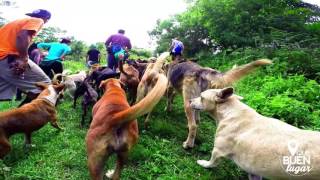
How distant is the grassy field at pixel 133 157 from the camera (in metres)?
6.15

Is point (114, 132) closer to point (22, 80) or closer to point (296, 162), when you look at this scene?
point (296, 162)

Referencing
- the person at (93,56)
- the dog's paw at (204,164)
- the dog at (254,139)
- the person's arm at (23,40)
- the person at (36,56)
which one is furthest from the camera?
the person at (93,56)

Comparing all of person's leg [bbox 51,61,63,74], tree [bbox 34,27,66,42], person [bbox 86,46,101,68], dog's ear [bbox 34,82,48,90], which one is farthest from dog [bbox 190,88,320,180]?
tree [bbox 34,27,66,42]

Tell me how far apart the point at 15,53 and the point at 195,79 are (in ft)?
11.7

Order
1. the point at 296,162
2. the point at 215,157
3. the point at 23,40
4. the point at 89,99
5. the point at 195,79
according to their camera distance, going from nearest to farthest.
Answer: the point at 296,162 < the point at 215,157 < the point at 23,40 < the point at 195,79 < the point at 89,99

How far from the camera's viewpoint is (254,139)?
201 inches

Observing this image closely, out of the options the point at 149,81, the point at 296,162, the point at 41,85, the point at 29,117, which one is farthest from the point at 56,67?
the point at 296,162

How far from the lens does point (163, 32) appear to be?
65.8 ft

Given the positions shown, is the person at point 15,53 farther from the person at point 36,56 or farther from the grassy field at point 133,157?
the person at point 36,56

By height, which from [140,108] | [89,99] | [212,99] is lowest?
[89,99]

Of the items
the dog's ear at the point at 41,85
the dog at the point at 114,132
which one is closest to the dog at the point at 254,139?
the dog at the point at 114,132

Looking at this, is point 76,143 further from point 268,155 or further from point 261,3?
point 261,3

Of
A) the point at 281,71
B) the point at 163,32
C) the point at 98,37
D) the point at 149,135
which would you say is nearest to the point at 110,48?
the point at 149,135

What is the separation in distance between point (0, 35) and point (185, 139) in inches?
168
